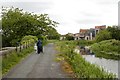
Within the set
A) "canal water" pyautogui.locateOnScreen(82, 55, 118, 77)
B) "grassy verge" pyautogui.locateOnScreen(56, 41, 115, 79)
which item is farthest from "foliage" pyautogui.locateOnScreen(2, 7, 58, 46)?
"grassy verge" pyautogui.locateOnScreen(56, 41, 115, 79)

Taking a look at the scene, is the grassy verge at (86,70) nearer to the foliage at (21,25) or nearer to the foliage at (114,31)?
the foliage at (21,25)

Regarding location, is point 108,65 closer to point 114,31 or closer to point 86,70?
point 86,70

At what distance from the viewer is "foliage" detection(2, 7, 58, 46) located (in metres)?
49.6

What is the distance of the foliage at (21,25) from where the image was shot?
49594 millimetres

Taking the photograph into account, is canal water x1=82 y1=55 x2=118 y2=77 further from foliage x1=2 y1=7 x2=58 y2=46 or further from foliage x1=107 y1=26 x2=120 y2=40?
foliage x1=107 y1=26 x2=120 y2=40

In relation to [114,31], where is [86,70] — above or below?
below

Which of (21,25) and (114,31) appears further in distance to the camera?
(114,31)

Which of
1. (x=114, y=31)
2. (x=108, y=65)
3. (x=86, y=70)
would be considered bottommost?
(x=108, y=65)

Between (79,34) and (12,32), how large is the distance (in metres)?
91.1

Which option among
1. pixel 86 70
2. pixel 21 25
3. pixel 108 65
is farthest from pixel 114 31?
pixel 86 70

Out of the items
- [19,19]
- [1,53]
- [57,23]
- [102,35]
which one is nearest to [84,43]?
[102,35]

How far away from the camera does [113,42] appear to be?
2790 inches

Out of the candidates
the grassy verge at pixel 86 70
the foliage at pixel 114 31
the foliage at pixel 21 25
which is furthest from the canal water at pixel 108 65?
the foliage at pixel 114 31

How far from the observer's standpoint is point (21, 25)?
5156cm
